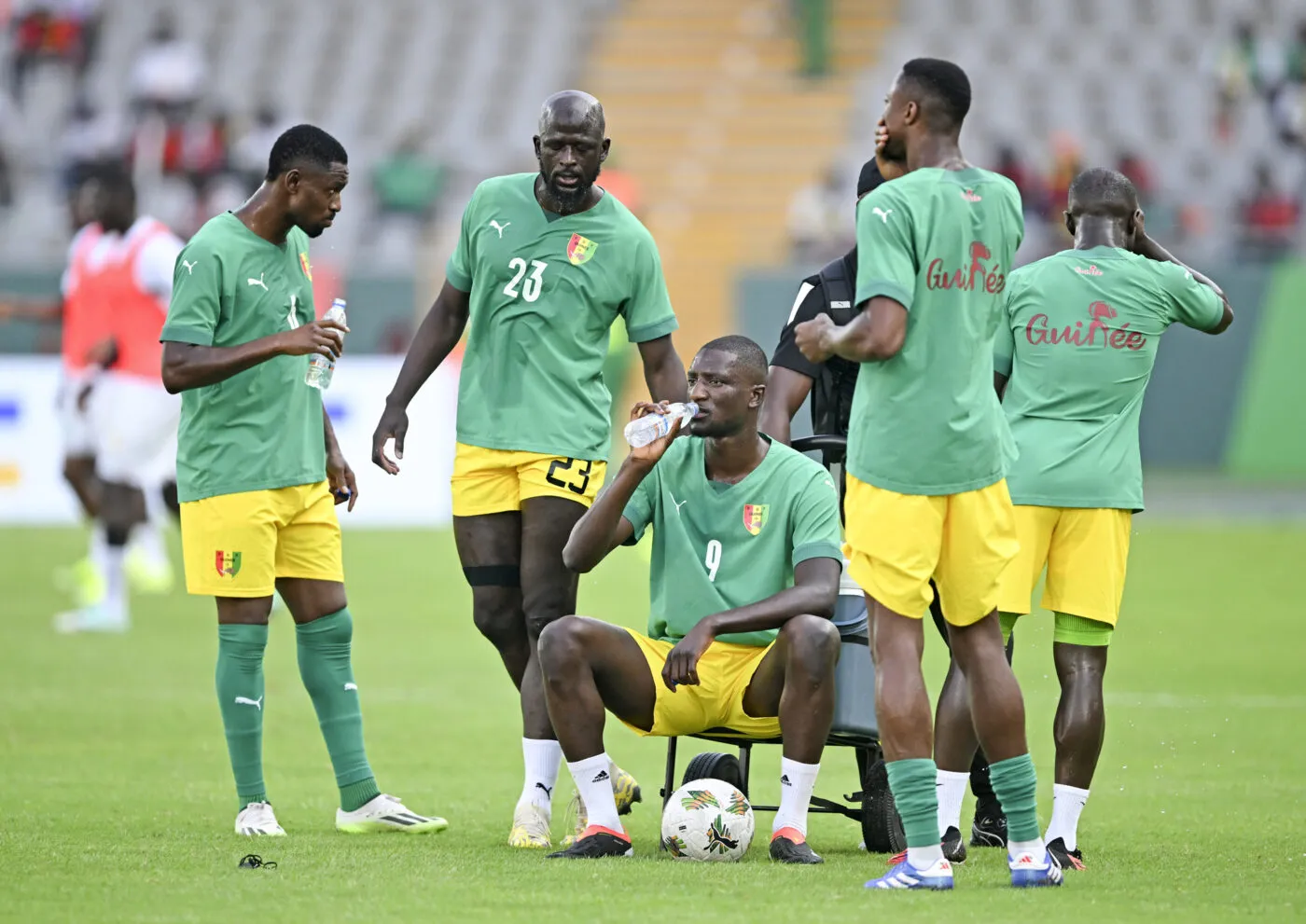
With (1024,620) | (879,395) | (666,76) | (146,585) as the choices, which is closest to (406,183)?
(666,76)

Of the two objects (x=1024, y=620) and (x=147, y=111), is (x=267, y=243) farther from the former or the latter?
(x=147, y=111)

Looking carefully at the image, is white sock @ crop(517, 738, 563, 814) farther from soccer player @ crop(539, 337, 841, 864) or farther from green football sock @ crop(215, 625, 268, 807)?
green football sock @ crop(215, 625, 268, 807)

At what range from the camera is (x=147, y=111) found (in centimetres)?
2900

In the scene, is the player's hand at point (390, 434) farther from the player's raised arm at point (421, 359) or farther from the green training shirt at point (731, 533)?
the green training shirt at point (731, 533)

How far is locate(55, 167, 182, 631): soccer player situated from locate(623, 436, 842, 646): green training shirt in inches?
270

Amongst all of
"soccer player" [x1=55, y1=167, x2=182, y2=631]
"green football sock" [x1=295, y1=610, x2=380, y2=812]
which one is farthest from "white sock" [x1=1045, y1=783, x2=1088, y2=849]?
"soccer player" [x1=55, y1=167, x2=182, y2=631]

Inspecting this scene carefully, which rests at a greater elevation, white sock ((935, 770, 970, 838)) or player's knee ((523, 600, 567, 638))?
player's knee ((523, 600, 567, 638))

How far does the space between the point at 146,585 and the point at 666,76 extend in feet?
60.4

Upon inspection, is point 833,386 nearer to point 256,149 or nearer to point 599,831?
point 599,831

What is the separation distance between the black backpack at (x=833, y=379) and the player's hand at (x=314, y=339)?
1.82m

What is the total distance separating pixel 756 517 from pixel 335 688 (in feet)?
5.96

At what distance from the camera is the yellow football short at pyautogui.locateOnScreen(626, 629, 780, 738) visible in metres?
6.95

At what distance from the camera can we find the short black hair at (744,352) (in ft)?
23.1

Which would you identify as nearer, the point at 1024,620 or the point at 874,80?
the point at 1024,620
